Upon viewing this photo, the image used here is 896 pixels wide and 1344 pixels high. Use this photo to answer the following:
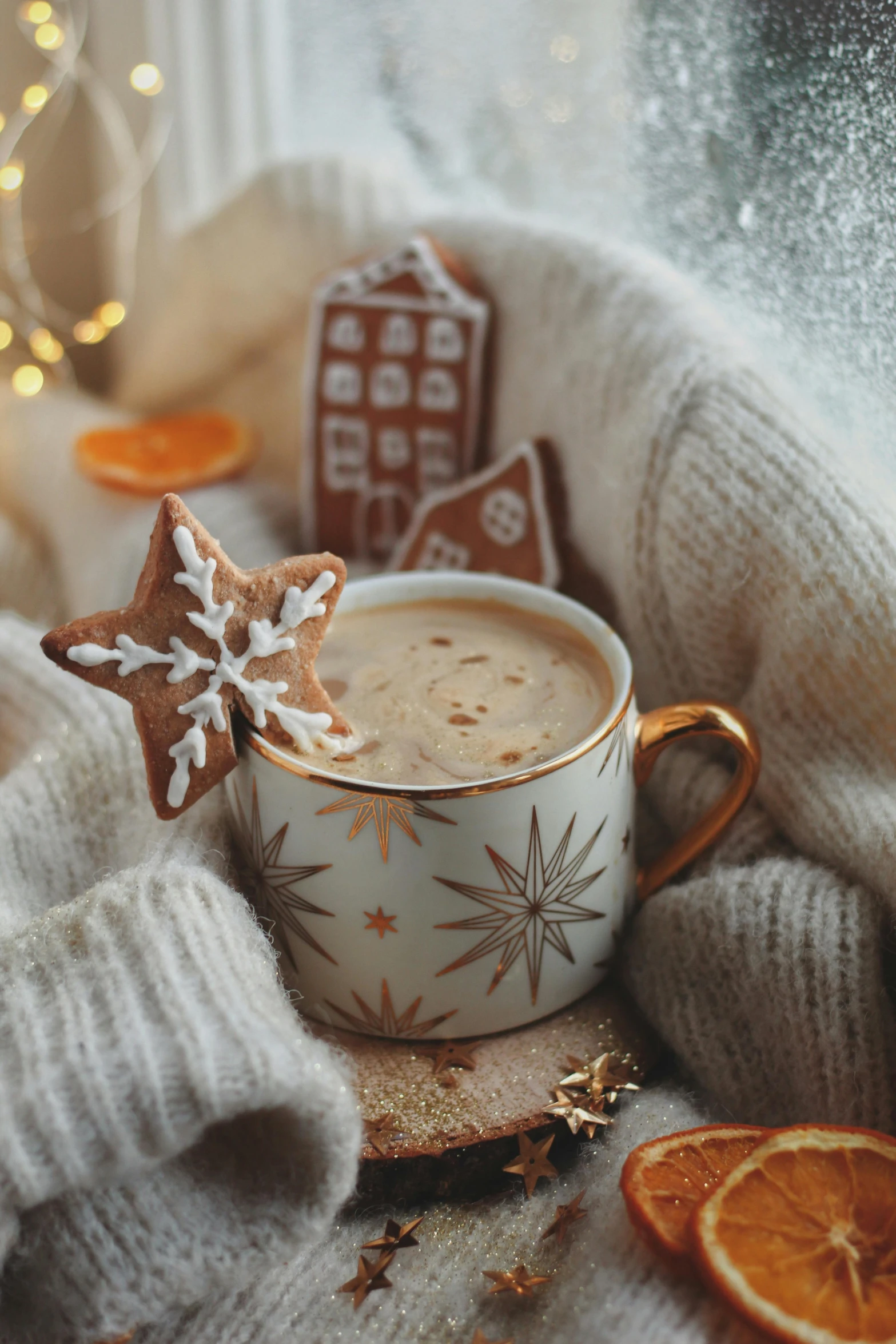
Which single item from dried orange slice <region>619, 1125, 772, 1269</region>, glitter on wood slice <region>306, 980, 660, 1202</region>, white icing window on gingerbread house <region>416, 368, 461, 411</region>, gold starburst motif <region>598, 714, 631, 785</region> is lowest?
glitter on wood slice <region>306, 980, 660, 1202</region>

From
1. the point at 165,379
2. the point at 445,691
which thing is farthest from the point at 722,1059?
the point at 165,379

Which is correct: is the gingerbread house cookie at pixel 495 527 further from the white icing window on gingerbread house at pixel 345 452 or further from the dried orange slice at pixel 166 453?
the dried orange slice at pixel 166 453

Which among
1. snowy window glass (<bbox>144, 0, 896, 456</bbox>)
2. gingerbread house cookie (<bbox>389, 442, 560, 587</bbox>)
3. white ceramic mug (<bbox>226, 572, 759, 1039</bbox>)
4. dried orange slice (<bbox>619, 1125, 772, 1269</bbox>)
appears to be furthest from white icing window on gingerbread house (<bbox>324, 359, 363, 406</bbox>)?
dried orange slice (<bbox>619, 1125, 772, 1269</bbox>)

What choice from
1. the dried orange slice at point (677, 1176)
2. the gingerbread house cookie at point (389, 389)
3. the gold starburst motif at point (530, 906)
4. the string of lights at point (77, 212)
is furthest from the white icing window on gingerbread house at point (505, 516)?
the string of lights at point (77, 212)

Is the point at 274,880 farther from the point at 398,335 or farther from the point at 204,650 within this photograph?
the point at 398,335

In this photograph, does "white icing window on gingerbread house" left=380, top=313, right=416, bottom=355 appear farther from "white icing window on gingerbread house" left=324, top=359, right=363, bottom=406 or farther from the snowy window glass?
the snowy window glass

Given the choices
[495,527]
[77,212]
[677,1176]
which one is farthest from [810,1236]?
[77,212]

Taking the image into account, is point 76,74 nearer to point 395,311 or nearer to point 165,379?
point 165,379
